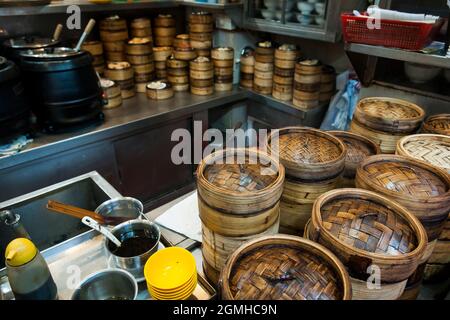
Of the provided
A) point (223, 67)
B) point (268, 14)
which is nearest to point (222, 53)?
point (223, 67)

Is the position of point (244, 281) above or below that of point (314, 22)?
below

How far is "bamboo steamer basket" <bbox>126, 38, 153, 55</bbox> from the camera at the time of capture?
2.99 metres

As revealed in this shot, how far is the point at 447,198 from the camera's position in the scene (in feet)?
3.26

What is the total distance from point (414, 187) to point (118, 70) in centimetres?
264

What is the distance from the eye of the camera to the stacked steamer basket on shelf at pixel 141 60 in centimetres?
302

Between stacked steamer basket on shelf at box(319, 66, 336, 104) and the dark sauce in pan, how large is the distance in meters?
2.28

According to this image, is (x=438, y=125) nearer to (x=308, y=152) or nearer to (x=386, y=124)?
(x=386, y=124)

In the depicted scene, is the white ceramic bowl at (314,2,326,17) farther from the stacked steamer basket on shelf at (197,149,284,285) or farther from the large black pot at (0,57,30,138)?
the large black pot at (0,57,30,138)

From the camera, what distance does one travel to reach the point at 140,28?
3.14 metres

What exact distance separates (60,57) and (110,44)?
110cm

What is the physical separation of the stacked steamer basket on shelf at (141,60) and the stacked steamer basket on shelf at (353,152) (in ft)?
7.35

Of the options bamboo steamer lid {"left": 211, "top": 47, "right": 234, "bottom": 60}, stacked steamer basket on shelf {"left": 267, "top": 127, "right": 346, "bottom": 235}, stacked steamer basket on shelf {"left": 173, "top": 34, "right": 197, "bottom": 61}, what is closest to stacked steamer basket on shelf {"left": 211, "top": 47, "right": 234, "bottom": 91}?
bamboo steamer lid {"left": 211, "top": 47, "right": 234, "bottom": 60}
